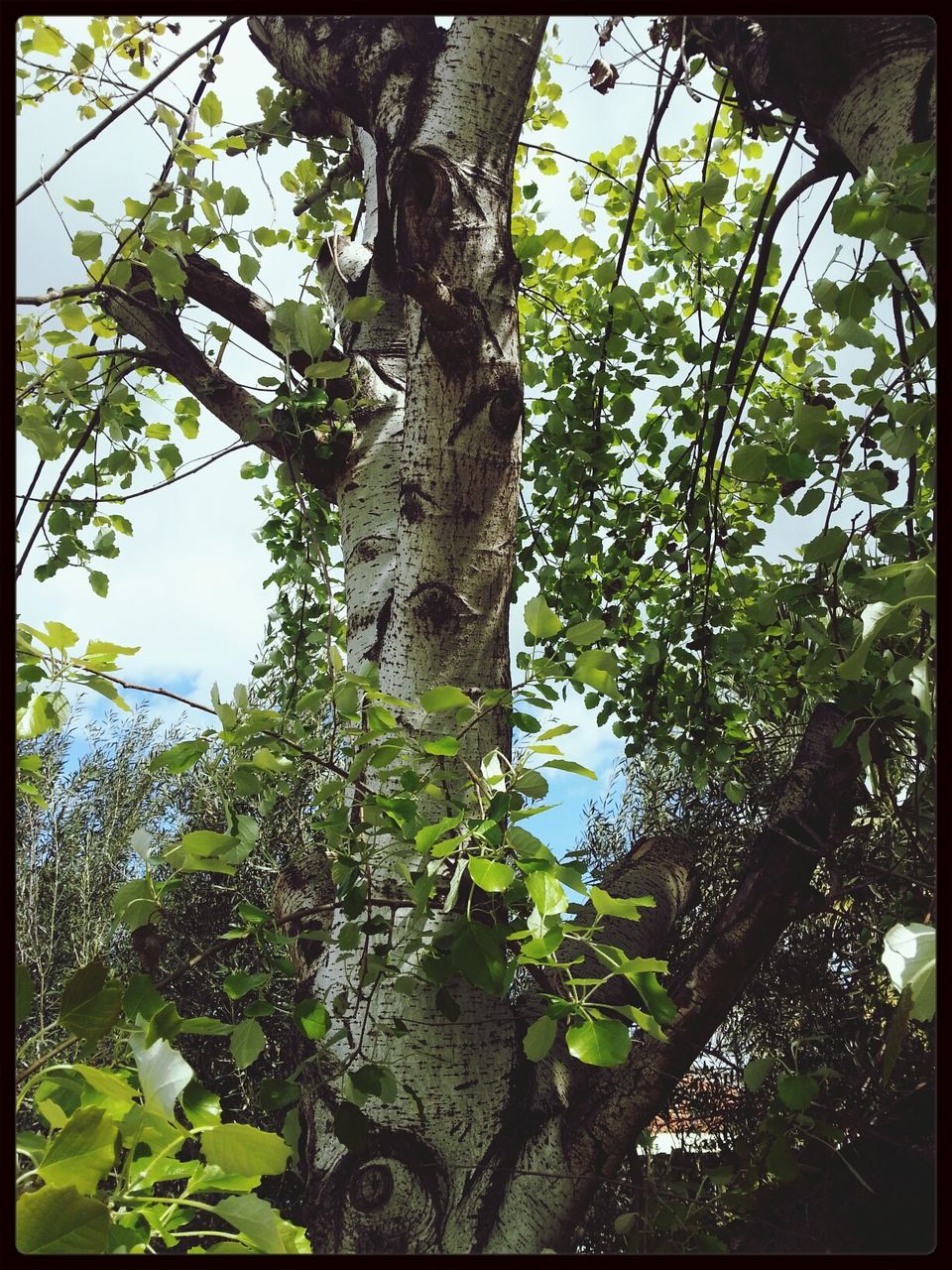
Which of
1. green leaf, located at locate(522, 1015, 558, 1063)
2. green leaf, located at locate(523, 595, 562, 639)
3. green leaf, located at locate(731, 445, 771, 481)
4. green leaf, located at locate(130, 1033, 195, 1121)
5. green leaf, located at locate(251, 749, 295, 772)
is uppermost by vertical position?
green leaf, located at locate(731, 445, 771, 481)

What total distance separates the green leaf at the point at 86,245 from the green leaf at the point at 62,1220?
1555mm

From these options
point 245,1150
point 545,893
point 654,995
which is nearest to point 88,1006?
point 245,1150

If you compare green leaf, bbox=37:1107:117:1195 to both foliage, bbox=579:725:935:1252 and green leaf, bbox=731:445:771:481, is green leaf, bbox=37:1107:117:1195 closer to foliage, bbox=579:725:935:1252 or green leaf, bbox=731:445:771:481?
foliage, bbox=579:725:935:1252

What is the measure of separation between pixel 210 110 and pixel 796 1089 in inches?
72.8

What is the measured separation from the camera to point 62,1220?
52 centimetres

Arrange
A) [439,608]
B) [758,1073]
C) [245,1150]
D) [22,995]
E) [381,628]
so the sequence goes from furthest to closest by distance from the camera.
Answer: [381,628]
[439,608]
[758,1073]
[22,995]
[245,1150]

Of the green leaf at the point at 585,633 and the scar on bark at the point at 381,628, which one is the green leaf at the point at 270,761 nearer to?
the green leaf at the point at 585,633

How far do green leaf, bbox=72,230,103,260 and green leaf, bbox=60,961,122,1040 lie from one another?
1.37m

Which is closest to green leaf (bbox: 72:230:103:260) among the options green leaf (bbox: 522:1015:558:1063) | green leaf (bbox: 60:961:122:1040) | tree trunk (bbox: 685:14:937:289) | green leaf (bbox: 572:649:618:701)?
tree trunk (bbox: 685:14:937:289)

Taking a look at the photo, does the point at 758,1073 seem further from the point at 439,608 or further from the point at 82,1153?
the point at 82,1153

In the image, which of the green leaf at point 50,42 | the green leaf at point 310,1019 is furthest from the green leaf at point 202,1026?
the green leaf at point 50,42

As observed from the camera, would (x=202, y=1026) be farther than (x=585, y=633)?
No

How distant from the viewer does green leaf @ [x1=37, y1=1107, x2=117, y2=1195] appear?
546mm
